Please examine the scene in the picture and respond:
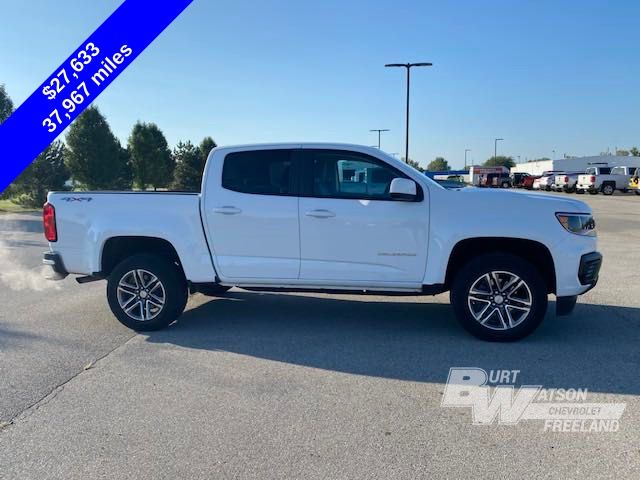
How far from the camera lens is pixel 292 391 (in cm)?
380

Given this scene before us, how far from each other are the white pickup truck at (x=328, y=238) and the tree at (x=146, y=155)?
34170 mm

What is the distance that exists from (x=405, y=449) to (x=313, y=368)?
1.40 m

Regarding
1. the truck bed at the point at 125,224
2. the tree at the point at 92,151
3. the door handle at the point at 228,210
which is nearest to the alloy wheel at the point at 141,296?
the truck bed at the point at 125,224

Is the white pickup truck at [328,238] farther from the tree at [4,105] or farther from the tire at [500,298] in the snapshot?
the tree at [4,105]

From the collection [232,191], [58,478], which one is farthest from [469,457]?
[232,191]

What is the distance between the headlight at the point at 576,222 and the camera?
468 cm

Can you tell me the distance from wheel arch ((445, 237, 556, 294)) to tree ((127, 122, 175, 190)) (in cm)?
3589

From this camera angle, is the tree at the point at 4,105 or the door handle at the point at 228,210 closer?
the door handle at the point at 228,210

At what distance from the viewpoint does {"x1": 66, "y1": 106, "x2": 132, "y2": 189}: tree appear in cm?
2836

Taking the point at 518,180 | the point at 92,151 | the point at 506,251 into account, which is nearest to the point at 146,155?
the point at 92,151

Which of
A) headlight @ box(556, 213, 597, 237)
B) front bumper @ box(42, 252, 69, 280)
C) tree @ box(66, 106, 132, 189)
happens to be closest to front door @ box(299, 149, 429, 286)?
headlight @ box(556, 213, 597, 237)

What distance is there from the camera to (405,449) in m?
2.99

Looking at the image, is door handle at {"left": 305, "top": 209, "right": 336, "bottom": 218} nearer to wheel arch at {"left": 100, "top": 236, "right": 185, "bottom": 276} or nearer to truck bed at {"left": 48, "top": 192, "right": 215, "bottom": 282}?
truck bed at {"left": 48, "top": 192, "right": 215, "bottom": 282}

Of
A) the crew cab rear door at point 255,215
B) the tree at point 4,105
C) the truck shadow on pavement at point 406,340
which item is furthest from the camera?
the tree at point 4,105
